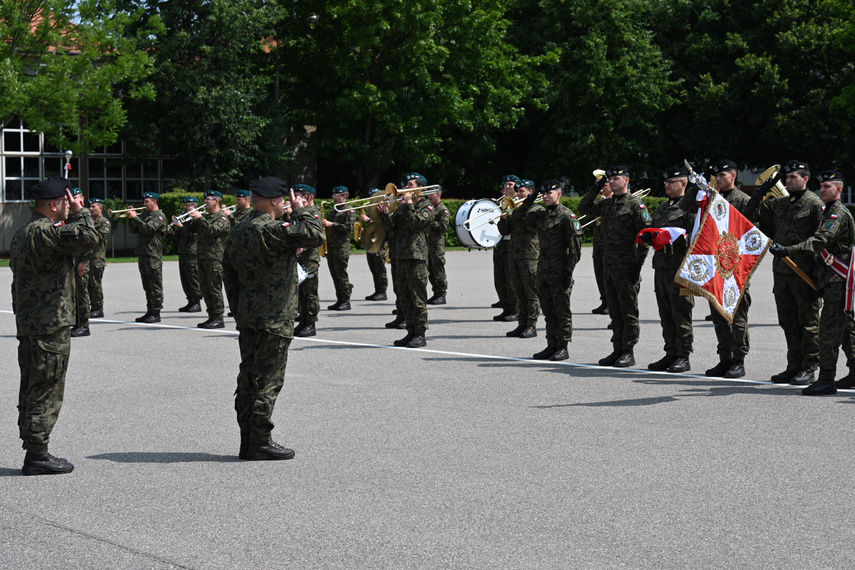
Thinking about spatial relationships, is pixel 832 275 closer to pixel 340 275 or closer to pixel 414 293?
pixel 414 293

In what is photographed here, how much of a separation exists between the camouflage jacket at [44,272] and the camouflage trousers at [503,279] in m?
10.1

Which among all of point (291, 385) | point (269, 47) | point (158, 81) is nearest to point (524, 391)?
point (291, 385)

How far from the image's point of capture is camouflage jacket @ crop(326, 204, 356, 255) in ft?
63.6

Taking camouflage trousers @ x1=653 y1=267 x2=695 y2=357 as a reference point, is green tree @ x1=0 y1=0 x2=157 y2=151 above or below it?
above

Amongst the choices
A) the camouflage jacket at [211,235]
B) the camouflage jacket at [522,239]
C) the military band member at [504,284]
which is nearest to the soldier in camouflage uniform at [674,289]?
the camouflage jacket at [522,239]

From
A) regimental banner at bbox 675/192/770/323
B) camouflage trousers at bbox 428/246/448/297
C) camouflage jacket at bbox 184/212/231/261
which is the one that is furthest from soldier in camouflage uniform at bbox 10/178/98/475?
camouflage trousers at bbox 428/246/448/297

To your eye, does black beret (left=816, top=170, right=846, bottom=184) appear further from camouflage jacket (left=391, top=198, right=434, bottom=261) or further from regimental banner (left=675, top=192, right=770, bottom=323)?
camouflage jacket (left=391, top=198, right=434, bottom=261)

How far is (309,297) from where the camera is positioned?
49.1 ft

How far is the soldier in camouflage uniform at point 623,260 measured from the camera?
1168cm

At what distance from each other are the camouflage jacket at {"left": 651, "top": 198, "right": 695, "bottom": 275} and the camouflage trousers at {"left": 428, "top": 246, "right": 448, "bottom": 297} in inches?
311

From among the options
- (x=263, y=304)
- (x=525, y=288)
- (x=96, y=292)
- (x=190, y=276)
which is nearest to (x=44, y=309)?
(x=263, y=304)

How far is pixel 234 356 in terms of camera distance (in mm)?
12672

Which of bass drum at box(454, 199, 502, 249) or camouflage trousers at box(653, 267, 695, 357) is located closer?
camouflage trousers at box(653, 267, 695, 357)

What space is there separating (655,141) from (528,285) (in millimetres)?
35185
